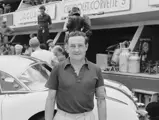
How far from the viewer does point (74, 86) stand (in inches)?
91.2

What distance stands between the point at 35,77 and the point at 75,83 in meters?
1.62

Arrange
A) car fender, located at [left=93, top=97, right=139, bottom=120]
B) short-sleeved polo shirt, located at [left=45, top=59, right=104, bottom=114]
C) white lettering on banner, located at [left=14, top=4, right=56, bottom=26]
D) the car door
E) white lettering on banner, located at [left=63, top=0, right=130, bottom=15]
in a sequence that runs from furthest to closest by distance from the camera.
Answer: white lettering on banner, located at [left=14, top=4, right=56, bottom=26]
white lettering on banner, located at [left=63, top=0, right=130, bottom=15]
car fender, located at [left=93, top=97, right=139, bottom=120]
the car door
short-sleeved polo shirt, located at [left=45, top=59, right=104, bottom=114]

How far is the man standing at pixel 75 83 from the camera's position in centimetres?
234

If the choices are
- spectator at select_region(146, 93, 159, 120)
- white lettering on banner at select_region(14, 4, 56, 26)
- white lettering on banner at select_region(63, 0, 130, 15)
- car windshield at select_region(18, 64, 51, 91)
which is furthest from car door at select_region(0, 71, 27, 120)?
white lettering on banner at select_region(14, 4, 56, 26)

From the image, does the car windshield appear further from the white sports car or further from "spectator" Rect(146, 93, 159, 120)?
"spectator" Rect(146, 93, 159, 120)

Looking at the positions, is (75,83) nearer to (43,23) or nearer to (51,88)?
(51,88)

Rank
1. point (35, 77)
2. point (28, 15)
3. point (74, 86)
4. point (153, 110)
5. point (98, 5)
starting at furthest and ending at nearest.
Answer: point (28, 15) < point (98, 5) < point (153, 110) < point (35, 77) < point (74, 86)

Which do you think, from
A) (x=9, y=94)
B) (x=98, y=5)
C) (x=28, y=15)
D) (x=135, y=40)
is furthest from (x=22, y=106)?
(x=28, y=15)

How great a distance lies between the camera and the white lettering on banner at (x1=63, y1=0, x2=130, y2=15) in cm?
749

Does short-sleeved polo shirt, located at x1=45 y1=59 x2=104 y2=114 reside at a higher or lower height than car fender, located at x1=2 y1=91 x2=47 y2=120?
higher

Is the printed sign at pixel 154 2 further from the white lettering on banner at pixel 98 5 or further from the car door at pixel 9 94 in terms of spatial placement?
the car door at pixel 9 94

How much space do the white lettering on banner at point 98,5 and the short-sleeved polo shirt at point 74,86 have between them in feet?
17.5

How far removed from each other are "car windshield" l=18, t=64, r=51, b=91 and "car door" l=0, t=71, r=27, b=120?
0.37 ft

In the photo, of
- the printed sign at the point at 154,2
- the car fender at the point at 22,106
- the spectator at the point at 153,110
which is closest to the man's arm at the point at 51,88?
the car fender at the point at 22,106
